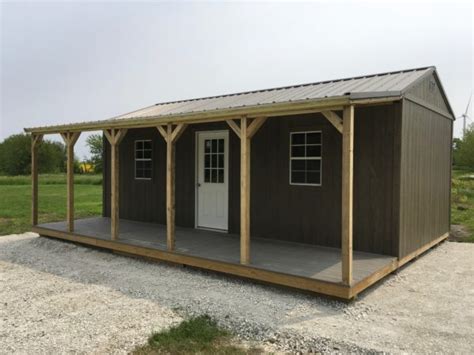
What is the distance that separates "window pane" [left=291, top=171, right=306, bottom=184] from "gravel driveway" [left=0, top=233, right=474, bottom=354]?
190 centimetres

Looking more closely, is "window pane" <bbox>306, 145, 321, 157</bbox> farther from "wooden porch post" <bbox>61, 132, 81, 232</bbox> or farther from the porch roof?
"wooden porch post" <bbox>61, 132, 81, 232</bbox>

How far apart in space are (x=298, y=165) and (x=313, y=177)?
322 millimetres

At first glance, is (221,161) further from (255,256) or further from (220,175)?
(255,256)

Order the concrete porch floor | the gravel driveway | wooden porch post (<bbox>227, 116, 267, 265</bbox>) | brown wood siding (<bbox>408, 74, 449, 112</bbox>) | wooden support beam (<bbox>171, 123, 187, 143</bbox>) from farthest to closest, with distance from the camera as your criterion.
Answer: brown wood siding (<bbox>408, 74, 449, 112</bbox>) < wooden support beam (<bbox>171, 123, 187, 143</bbox>) < wooden porch post (<bbox>227, 116, 267, 265</bbox>) < the concrete porch floor < the gravel driveway

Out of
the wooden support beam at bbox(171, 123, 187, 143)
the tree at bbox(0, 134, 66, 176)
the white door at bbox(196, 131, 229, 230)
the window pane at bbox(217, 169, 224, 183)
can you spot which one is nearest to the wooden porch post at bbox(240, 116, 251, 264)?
the wooden support beam at bbox(171, 123, 187, 143)

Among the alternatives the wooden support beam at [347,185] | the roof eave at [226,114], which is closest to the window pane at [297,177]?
the roof eave at [226,114]

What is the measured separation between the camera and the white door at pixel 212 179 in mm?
6785

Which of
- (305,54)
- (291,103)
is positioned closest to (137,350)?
(291,103)

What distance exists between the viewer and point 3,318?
3557 mm

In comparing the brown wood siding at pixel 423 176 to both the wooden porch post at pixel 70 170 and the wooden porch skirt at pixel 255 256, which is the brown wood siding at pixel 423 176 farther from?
the wooden porch post at pixel 70 170

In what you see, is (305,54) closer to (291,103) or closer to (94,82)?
(291,103)

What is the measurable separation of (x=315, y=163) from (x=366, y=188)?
2.84ft

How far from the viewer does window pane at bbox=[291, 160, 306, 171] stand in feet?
19.2

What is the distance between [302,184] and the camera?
231 inches
